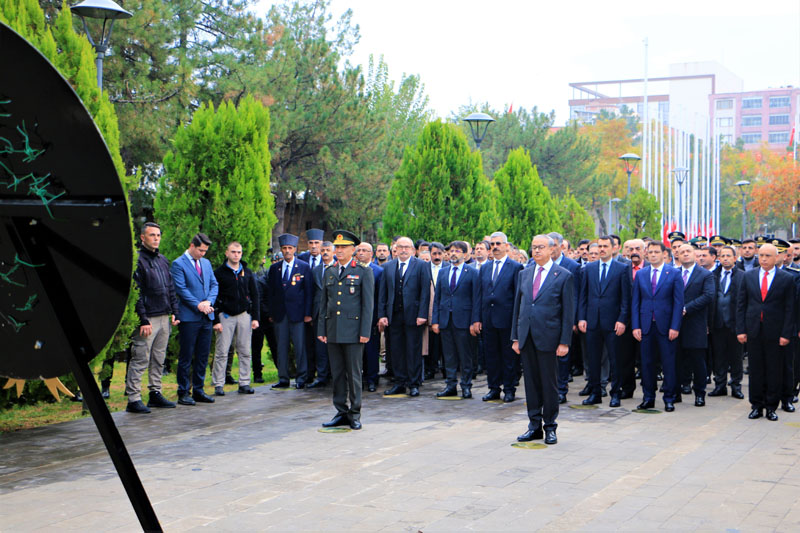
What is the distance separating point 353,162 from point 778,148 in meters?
113

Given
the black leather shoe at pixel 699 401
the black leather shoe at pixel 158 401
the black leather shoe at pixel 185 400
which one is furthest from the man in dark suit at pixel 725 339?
the black leather shoe at pixel 158 401

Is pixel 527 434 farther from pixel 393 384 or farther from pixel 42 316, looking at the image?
pixel 42 316

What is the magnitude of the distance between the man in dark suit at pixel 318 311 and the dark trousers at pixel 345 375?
9.12ft

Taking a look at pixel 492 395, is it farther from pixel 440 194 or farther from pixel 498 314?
pixel 440 194

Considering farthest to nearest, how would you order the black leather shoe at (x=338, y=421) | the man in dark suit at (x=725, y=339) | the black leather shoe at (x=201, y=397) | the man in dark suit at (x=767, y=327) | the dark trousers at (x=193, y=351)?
the man in dark suit at (x=725, y=339), the black leather shoe at (x=201, y=397), the dark trousers at (x=193, y=351), the man in dark suit at (x=767, y=327), the black leather shoe at (x=338, y=421)

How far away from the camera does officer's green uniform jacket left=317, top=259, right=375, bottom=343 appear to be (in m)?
8.72

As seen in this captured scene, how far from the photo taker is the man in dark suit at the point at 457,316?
11.0 meters

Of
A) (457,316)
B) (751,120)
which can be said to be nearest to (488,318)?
(457,316)

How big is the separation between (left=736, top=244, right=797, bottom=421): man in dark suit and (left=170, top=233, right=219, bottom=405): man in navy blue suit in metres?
6.39

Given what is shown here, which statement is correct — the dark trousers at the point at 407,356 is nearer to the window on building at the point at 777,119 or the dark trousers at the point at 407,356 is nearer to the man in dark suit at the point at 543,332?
the man in dark suit at the point at 543,332

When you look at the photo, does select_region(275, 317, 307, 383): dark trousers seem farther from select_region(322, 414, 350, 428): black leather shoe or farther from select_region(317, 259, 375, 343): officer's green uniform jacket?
select_region(322, 414, 350, 428): black leather shoe

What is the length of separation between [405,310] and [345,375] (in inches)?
107

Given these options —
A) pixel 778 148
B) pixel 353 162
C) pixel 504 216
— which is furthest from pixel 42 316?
pixel 778 148

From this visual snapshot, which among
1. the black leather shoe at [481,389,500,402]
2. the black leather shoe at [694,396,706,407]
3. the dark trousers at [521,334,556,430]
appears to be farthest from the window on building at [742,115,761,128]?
the dark trousers at [521,334,556,430]
